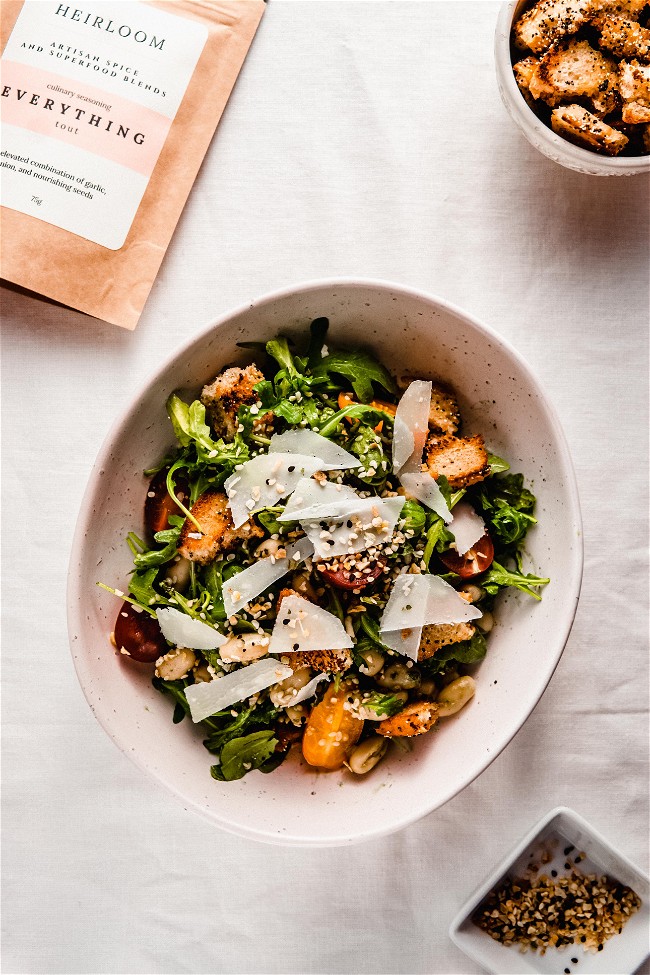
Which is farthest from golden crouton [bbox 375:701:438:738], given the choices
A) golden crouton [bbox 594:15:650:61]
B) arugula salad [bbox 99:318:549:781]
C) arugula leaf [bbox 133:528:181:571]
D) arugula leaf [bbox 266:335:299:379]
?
golden crouton [bbox 594:15:650:61]

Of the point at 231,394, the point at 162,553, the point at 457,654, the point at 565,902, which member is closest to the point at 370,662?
the point at 457,654

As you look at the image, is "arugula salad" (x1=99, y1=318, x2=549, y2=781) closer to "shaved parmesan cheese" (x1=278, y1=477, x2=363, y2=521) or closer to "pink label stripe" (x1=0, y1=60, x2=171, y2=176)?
"shaved parmesan cheese" (x1=278, y1=477, x2=363, y2=521)

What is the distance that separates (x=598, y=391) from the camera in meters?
1.56

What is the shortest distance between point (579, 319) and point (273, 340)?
24.8 inches

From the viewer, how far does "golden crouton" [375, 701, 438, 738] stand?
1.25 m

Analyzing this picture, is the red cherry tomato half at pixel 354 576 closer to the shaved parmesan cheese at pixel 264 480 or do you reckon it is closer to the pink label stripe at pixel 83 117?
the shaved parmesan cheese at pixel 264 480

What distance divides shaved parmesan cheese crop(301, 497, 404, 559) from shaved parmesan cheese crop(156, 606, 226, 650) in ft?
0.72

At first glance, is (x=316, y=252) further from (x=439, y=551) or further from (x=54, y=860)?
(x=54, y=860)

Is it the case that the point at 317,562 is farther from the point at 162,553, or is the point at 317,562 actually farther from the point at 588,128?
the point at 588,128

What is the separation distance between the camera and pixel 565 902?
61.3 inches

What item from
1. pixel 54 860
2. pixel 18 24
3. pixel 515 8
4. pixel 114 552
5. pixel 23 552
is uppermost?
pixel 515 8

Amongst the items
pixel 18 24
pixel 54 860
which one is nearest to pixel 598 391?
pixel 18 24

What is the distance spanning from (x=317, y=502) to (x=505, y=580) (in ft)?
1.12

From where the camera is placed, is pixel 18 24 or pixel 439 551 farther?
pixel 18 24
